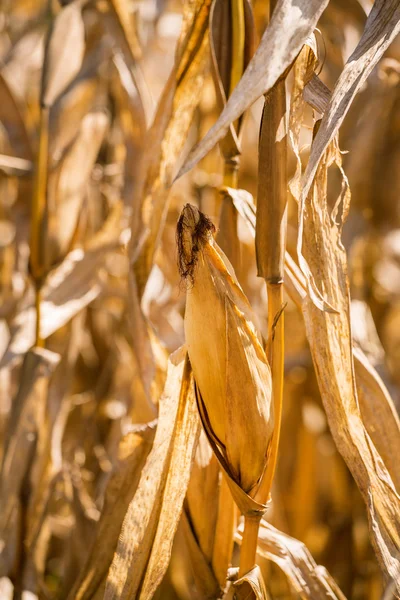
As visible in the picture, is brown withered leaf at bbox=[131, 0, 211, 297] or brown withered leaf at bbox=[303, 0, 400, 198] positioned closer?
brown withered leaf at bbox=[303, 0, 400, 198]

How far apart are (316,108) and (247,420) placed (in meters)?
0.23

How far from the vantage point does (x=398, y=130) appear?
1.04 m

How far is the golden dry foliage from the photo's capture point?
0.47 m

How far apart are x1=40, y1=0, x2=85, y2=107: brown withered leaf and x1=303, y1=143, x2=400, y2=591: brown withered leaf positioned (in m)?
0.43

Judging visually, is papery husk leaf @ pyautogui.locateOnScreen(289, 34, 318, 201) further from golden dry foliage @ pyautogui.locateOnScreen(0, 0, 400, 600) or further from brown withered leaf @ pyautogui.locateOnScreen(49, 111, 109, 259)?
brown withered leaf @ pyautogui.locateOnScreen(49, 111, 109, 259)

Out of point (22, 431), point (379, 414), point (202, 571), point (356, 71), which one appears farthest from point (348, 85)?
point (22, 431)

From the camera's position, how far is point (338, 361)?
50 cm

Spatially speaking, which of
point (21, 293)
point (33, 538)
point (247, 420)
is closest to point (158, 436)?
point (247, 420)

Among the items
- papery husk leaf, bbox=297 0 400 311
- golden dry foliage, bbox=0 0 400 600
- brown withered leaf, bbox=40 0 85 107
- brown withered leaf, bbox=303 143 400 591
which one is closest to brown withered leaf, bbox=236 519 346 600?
golden dry foliage, bbox=0 0 400 600

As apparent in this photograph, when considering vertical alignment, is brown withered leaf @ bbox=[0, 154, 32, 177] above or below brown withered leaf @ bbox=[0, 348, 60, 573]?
above

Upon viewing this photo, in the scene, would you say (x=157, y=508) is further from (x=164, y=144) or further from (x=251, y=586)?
(x=164, y=144)

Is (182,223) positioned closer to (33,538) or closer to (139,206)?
(139,206)

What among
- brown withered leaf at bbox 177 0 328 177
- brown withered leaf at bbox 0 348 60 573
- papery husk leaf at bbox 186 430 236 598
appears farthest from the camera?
brown withered leaf at bbox 0 348 60 573

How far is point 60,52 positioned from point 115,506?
0.53 m
